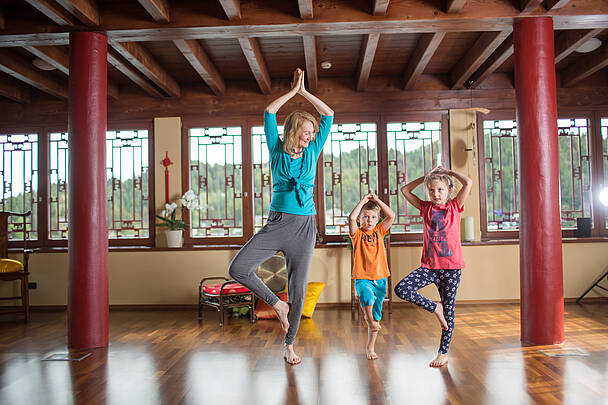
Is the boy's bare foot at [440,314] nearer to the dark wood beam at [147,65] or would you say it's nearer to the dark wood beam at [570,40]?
the dark wood beam at [570,40]

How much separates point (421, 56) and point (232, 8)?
84.8 inches

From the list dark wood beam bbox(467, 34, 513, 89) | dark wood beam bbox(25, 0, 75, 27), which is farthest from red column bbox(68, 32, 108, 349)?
dark wood beam bbox(467, 34, 513, 89)

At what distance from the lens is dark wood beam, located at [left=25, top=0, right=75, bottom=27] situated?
3709 mm

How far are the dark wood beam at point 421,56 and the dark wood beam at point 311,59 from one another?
1.09 m

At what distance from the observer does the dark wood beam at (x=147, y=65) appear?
15.4 feet

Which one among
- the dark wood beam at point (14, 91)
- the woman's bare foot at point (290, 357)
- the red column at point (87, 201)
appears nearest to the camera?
the woman's bare foot at point (290, 357)

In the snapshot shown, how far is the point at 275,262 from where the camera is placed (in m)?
5.54

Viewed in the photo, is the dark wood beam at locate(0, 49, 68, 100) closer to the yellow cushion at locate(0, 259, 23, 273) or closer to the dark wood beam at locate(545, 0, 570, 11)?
the yellow cushion at locate(0, 259, 23, 273)

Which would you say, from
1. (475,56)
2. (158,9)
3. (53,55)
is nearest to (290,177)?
(158,9)

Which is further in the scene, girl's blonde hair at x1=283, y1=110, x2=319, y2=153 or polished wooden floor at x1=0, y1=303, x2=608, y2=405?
girl's blonde hair at x1=283, y1=110, x2=319, y2=153

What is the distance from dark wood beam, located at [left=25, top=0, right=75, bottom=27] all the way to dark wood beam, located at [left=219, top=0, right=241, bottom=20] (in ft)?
4.32

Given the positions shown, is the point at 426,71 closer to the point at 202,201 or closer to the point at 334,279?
the point at 334,279

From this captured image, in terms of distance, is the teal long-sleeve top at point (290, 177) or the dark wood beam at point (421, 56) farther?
the dark wood beam at point (421, 56)

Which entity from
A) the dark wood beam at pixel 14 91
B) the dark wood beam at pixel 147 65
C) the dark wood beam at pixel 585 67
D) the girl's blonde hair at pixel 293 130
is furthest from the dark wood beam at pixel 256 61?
the dark wood beam at pixel 585 67
